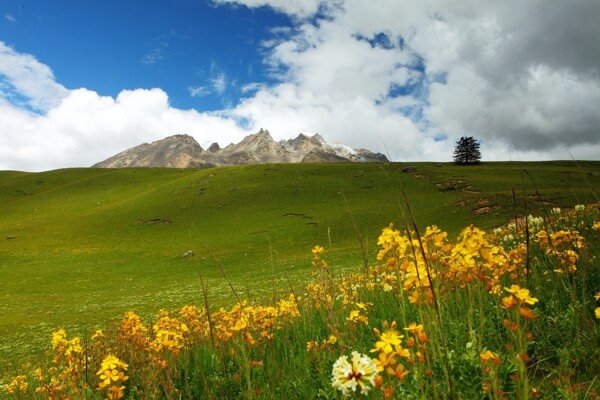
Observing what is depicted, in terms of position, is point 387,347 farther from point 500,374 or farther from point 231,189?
point 231,189

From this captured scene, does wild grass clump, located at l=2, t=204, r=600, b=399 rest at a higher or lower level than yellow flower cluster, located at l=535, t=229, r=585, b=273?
lower

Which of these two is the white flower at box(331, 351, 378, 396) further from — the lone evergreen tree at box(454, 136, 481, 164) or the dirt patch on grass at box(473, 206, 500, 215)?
the lone evergreen tree at box(454, 136, 481, 164)

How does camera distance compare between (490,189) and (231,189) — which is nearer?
(490,189)

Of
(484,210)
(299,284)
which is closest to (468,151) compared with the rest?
(484,210)

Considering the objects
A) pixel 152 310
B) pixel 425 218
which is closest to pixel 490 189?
pixel 425 218

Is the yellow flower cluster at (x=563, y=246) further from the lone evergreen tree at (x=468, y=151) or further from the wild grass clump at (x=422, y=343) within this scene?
the lone evergreen tree at (x=468, y=151)

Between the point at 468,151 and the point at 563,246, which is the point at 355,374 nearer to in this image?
the point at 563,246

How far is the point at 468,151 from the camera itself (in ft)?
331

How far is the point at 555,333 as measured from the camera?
12.7 ft

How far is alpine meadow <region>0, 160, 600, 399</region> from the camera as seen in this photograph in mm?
2814

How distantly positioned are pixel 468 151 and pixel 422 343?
4231 inches

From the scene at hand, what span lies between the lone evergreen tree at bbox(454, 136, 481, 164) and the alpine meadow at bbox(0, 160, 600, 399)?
2385 cm

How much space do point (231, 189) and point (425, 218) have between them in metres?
37.2

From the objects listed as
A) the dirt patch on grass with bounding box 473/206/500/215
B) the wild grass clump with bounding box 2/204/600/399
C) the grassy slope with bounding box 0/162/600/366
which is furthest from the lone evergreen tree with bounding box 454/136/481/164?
the wild grass clump with bounding box 2/204/600/399
